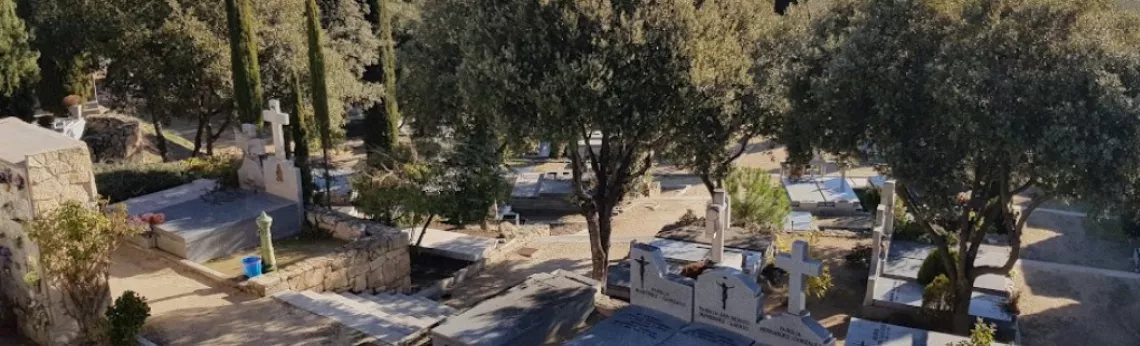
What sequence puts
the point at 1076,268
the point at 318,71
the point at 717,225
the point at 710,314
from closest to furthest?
the point at 710,314 < the point at 717,225 < the point at 1076,268 < the point at 318,71

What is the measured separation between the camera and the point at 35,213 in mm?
12633

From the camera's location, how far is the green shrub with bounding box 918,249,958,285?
19.2 metres

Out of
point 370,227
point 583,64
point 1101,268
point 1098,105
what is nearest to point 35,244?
point 370,227

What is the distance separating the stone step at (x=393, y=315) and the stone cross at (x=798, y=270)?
18.9 feet

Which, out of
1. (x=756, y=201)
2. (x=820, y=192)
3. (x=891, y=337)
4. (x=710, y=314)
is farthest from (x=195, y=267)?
(x=820, y=192)

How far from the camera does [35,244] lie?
42.2 feet

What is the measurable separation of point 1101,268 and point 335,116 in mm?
21619

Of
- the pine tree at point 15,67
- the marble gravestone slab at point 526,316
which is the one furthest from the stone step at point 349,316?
the pine tree at point 15,67

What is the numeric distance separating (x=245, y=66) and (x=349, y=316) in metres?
10.4

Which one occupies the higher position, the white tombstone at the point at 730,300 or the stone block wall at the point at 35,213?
the stone block wall at the point at 35,213

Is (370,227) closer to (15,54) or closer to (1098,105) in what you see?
(1098,105)

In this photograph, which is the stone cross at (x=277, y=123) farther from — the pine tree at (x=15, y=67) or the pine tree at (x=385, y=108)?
the pine tree at (x=15, y=67)

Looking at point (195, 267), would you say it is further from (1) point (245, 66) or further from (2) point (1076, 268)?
(2) point (1076, 268)

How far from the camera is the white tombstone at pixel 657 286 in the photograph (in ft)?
45.1
